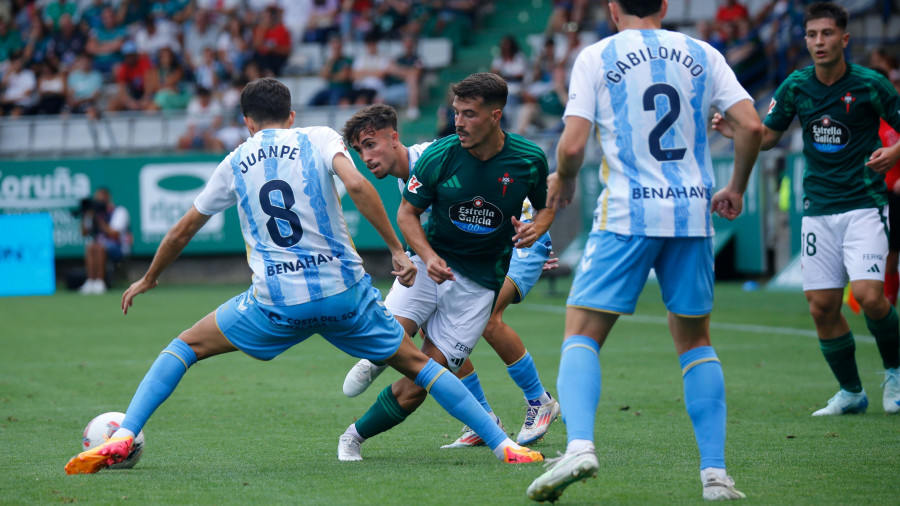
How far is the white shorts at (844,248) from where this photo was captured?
673 cm

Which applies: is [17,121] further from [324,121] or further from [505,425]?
[505,425]

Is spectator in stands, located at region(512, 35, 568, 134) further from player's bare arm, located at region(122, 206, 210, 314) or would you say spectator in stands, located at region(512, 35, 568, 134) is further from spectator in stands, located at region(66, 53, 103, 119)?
player's bare arm, located at region(122, 206, 210, 314)

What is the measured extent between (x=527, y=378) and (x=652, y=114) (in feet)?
7.74

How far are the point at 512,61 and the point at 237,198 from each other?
18.1m

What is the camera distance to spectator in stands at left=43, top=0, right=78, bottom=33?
2761 centimetres

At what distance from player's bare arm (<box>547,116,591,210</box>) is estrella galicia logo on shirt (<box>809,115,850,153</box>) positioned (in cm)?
301

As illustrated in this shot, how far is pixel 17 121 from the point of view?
2195cm

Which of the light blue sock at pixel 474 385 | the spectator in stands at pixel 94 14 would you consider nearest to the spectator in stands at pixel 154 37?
the spectator in stands at pixel 94 14

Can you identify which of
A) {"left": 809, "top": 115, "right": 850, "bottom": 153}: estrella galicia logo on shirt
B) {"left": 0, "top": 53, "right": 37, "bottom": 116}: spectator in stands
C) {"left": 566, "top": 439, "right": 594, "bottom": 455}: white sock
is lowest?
{"left": 0, "top": 53, "right": 37, "bottom": 116}: spectator in stands

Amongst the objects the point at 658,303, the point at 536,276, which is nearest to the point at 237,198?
the point at 536,276

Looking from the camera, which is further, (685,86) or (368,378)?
(368,378)

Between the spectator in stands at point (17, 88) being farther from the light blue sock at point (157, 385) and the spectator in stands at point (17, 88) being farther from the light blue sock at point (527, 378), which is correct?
the light blue sock at point (157, 385)

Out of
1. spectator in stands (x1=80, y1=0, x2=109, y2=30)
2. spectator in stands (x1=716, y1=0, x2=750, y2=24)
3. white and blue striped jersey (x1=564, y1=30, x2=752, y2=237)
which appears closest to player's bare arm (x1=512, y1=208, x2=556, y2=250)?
white and blue striped jersey (x1=564, y1=30, x2=752, y2=237)

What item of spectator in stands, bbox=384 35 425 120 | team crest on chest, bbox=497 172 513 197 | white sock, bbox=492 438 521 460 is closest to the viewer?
white sock, bbox=492 438 521 460
